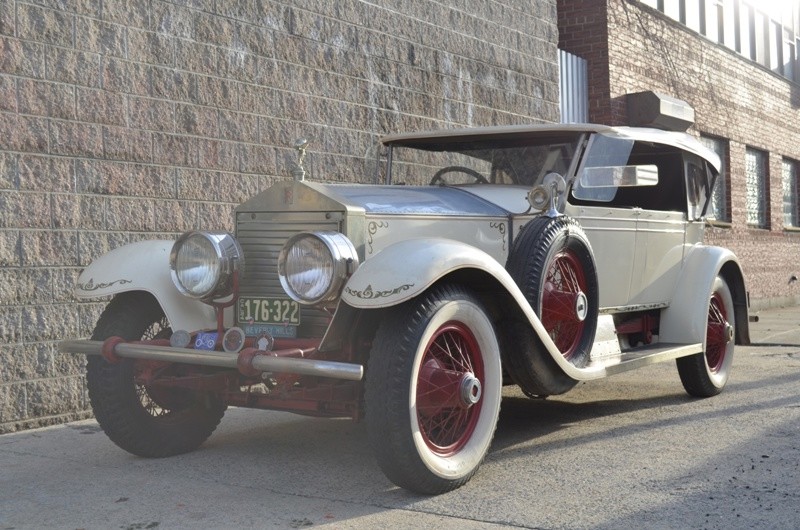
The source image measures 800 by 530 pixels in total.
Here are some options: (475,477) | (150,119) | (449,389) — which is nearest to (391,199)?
(449,389)

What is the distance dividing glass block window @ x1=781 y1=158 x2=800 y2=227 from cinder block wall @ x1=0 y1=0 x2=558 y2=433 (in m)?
11.7

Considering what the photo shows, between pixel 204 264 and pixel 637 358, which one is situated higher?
pixel 204 264

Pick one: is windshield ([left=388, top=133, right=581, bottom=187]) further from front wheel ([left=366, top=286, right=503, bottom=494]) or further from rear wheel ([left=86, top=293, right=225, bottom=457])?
rear wheel ([left=86, top=293, right=225, bottom=457])

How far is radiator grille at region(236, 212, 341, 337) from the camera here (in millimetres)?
4684

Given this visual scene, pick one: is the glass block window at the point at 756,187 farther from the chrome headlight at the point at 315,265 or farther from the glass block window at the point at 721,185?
the chrome headlight at the point at 315,265

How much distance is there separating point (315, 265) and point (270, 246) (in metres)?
0.61

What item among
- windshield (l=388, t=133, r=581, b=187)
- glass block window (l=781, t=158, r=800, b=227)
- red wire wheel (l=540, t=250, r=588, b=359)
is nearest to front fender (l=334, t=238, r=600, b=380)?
red wire wheel (l=540, t=250, r=588, b=359)

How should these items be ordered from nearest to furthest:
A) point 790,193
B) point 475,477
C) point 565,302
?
point 475,477 → point 565,302 → point 790,193

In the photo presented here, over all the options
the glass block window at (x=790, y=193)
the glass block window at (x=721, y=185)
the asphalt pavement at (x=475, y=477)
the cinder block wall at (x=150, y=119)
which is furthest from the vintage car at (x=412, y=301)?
the glass block window at (x=790, y=193)

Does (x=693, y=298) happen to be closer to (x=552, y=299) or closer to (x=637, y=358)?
(x=637, y=358)

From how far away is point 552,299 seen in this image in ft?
17.0

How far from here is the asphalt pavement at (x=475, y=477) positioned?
382cm

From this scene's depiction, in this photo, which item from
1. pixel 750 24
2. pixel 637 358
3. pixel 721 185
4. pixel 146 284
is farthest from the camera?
pixel 750 24

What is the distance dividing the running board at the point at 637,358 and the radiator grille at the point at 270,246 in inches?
57.0
